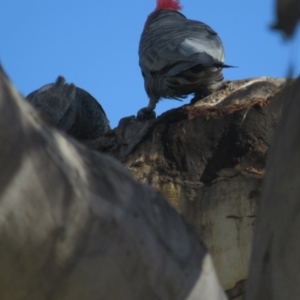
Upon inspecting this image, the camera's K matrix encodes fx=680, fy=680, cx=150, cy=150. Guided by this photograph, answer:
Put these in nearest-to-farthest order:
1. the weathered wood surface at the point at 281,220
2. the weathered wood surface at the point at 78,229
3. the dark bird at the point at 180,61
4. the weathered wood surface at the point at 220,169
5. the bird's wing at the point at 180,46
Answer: the weathered wood surface at the point at 78,229 → the weathered wood surface at the point at 281,220 → the weathered wood surface at the point at 220,169 → the dark bird at the point at 180,61 → the bird's wing at the point at 180,46

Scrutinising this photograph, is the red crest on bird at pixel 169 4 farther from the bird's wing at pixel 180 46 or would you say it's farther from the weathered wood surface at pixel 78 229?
the weathered wood surface at pixel 78 229

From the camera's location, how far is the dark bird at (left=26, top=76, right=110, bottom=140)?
6.05 metres

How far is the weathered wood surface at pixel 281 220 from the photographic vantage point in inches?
42.6

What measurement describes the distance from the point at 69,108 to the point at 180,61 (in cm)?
150

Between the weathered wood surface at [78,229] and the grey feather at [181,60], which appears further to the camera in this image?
the grey feather at [181,60]

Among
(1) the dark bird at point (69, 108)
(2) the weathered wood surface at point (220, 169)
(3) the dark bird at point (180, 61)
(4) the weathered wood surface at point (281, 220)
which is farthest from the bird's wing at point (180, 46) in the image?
(4) the weathered wood surface at point (281, 220)

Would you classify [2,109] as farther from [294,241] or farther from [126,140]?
[126,140]

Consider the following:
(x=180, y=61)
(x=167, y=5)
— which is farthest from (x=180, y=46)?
(x=167, y=5)

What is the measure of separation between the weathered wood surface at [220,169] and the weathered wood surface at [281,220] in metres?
2.21

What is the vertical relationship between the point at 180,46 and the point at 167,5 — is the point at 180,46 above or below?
below

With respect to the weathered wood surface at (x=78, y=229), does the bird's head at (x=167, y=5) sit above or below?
above

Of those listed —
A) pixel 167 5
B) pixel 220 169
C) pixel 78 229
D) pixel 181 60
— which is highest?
pixel 167 5

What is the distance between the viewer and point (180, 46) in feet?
18.2

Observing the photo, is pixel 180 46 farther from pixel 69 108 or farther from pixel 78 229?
pixel 78 229
